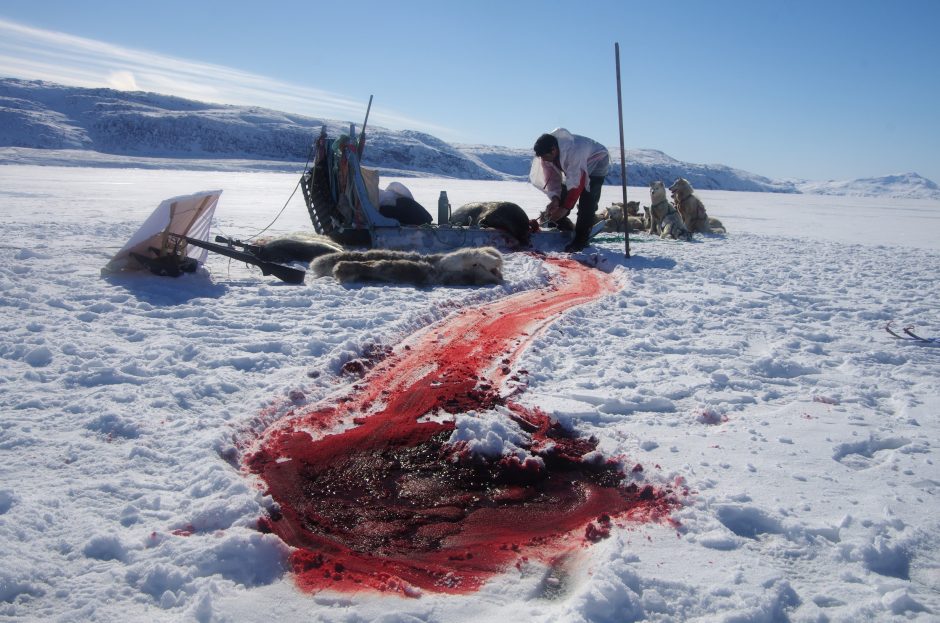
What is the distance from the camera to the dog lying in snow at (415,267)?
677 cm

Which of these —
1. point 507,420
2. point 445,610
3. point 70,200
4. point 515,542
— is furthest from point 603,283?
point 70,200

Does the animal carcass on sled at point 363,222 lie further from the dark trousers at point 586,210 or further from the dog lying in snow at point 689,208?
the dog lying in snow at point 689,208

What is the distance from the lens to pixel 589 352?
15.1 ft

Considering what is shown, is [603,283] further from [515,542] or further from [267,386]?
[515,542]

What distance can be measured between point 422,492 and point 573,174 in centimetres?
726

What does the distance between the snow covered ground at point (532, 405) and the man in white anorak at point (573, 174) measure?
290 cm

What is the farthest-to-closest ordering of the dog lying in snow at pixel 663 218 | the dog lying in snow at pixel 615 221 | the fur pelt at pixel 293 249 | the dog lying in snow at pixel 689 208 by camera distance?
1. the dog lying in snow at pixel 689 208
2. the dog lying in snow at pixel 615 221
3. the dog lying in snow at pixel 663 218
4. the fur pelt at pixel 293 249

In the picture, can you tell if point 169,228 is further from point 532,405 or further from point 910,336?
point 910,336

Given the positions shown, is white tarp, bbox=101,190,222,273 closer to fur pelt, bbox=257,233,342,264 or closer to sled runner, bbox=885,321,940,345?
fur pelt, bbox=257,233,342,264

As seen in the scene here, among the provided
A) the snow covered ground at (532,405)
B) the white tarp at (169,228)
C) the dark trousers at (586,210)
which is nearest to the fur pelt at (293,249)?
the white tarp at (169,228)

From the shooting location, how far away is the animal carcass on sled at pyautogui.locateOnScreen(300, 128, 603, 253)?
902 cm

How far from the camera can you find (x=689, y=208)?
12945 millimetres

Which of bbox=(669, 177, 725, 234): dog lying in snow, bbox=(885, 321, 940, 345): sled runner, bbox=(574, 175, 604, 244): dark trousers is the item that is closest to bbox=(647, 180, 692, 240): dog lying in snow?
bbox=(669, 177, 725, 234): dog lying in snow

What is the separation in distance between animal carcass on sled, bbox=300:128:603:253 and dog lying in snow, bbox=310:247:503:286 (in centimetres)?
178
